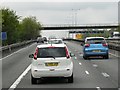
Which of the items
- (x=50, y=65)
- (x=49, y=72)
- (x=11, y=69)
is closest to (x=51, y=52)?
(x=50, y=65)

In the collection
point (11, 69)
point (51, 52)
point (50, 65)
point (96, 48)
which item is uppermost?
point (51, 52)

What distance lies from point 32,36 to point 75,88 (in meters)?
122

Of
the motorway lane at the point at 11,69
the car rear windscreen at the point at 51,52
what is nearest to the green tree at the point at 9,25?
the motorway lane at the point at 11,69

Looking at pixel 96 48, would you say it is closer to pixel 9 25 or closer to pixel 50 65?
pixel 50 65

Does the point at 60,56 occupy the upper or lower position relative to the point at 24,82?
upper

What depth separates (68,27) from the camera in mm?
149375

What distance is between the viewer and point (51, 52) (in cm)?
1645

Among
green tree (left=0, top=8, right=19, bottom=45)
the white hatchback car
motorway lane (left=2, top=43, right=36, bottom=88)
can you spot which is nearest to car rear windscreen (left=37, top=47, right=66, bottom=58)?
the white hatchback car

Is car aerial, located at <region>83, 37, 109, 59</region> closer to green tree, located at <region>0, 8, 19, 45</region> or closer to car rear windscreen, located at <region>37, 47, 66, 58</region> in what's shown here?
car rear windscreen, located at <region>37, 47, 66, 58</region>

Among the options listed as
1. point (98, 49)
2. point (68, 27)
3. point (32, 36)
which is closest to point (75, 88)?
point (98, 49)

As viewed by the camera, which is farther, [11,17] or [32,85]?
[11,17]

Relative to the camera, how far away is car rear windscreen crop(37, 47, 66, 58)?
16.4 meters

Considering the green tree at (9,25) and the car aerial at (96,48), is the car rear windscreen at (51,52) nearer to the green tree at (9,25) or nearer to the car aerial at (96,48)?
the car aerial at (96,48)

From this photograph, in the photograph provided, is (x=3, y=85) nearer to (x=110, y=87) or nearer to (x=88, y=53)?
(x=110, y=87)
